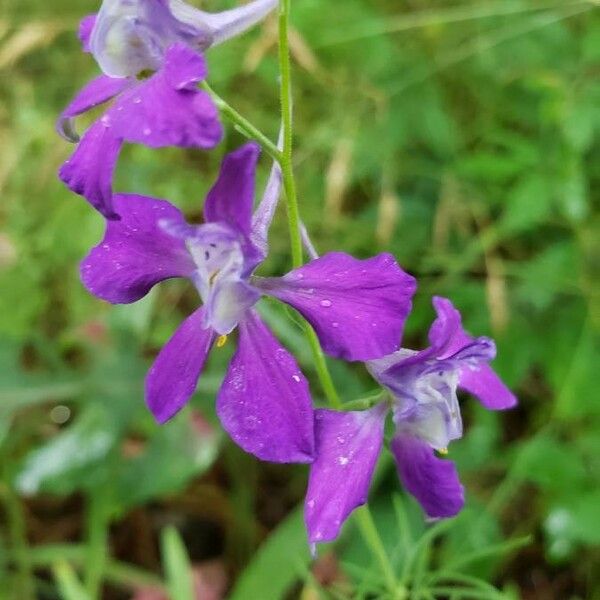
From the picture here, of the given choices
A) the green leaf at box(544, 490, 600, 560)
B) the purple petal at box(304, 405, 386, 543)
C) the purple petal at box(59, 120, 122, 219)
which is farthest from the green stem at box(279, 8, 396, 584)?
the green leaf at box(544, 490, 600, 560)

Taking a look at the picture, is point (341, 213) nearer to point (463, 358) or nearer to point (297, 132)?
point (297, 132)

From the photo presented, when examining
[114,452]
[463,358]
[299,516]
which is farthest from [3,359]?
[463,358]

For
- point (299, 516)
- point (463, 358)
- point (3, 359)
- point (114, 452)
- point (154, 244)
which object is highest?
point (154, 244)

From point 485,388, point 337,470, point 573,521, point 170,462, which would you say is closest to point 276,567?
point 170,462

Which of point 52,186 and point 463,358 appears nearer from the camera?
point 463,358

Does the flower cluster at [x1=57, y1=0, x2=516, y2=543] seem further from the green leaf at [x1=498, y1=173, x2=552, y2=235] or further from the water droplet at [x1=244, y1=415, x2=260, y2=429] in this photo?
the green leaf at [x1=498, y1=173, x2=552, y2=235]

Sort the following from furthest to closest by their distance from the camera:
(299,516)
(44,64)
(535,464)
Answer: (44,64)
(299,516)
(535,464)

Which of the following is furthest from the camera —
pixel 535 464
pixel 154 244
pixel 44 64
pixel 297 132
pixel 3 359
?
pixel 44 64

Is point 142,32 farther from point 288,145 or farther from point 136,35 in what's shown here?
point 288,145
